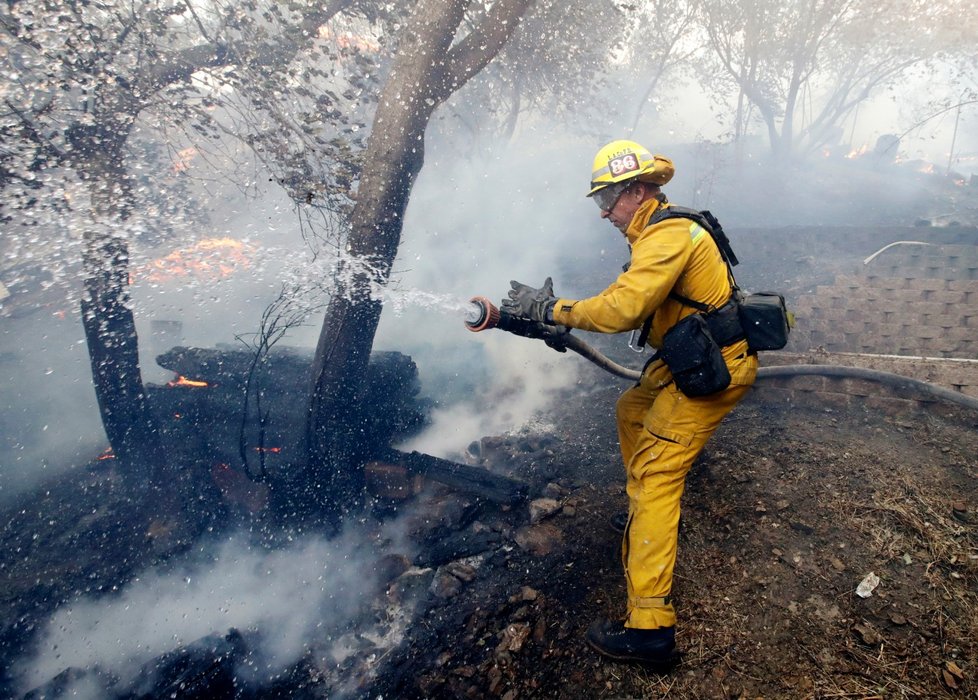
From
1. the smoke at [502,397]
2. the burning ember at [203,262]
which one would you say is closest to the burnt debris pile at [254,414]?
the smoke at [502,397]

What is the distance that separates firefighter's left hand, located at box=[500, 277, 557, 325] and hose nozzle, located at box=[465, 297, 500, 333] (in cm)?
8

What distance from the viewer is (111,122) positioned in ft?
14.5

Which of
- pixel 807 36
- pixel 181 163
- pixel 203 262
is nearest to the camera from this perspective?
pixel 181 163

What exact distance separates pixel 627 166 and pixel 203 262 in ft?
49.7

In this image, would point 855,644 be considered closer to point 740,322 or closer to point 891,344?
point 740,322

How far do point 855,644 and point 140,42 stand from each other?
6.44 meters

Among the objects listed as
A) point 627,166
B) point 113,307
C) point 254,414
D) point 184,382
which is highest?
point 627,166

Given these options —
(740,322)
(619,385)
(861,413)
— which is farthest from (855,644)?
(619,385)

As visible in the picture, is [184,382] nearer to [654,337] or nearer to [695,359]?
[654,337]

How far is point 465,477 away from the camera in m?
4.46

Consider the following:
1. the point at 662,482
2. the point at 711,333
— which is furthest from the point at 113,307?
the point at 711,333

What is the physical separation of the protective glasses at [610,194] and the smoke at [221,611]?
3090mm

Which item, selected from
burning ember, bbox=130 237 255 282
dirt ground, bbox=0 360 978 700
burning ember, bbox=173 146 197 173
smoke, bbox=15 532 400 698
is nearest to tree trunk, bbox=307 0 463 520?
smoke, bbox=15 532 400 698

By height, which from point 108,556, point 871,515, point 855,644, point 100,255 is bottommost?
point 108,556
